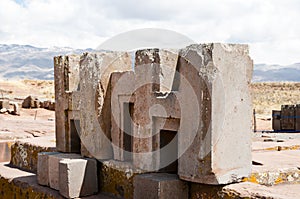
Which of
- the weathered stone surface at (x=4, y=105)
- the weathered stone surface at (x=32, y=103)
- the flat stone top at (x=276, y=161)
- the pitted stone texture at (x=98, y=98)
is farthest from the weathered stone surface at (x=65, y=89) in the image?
the weathered stone surface at (x=32, y=103)

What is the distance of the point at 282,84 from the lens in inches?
2303

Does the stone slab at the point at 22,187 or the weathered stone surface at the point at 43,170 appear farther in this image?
the weathered stone surface at the point at 43,170

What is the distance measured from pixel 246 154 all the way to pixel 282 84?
188 ft

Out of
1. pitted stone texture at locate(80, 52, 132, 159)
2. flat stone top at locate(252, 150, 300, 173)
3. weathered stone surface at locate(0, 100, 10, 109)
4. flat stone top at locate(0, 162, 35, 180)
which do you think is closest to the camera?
flat stone top at locate(252, 150, 300, 173)

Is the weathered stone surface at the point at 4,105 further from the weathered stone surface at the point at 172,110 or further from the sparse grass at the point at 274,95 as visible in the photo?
the sparse grass at the point at 274,95

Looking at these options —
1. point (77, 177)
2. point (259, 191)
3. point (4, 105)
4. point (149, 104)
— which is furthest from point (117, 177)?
point (4, 105)

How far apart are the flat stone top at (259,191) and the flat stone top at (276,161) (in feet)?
1.11

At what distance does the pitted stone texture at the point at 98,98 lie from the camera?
4.76 metres

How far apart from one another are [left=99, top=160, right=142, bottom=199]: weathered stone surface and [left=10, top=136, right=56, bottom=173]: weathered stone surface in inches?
49.5

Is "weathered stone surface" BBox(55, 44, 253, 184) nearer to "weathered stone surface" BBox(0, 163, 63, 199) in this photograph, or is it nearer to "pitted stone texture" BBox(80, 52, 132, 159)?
"pitted stone texture" BBox(80, 52, 132, 159)

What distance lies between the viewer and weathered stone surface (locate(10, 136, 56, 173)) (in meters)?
6.00

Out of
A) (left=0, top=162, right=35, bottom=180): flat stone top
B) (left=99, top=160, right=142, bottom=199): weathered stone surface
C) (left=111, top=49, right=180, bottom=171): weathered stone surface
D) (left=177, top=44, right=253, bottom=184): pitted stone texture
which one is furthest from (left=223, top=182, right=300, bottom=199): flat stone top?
(left=0, top=162, right=35, bottom=180): flat stone top

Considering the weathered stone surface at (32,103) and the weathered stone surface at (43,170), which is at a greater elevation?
the weathered stone surface at (32,103)

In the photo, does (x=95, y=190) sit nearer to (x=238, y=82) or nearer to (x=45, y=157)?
(x=45, y=157)
